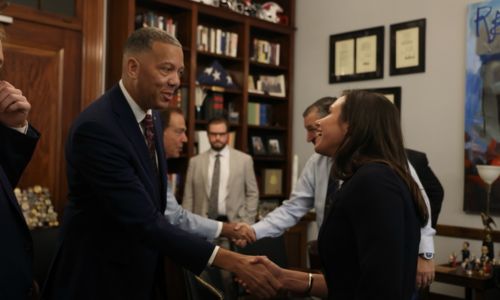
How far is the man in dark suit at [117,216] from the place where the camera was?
1748mm

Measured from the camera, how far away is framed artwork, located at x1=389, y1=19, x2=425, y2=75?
5.07m

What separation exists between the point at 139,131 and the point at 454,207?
3.70 meters

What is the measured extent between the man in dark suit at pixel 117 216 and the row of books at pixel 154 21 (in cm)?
315

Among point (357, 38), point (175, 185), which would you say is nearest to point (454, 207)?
point (357, 38)

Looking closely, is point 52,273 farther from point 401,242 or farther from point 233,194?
point 233,194

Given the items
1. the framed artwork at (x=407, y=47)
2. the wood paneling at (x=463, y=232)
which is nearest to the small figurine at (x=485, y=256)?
the wood paneling at (x=463, y=232)

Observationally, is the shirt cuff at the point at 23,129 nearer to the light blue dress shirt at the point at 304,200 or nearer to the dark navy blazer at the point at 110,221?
the dark navy blazer at the point at 110,221

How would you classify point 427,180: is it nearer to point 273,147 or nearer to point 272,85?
point 273,147

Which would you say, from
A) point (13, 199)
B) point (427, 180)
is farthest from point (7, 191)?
point (427, 180)

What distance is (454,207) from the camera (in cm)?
Result: 481

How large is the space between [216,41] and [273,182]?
64.8 inches

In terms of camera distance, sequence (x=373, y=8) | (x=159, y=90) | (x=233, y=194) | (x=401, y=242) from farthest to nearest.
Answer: (x=373, y=8) < (x=233, y=194) < (x=159, y=90) < (x=401, y=242)

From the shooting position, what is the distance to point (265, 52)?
6043 millimetres

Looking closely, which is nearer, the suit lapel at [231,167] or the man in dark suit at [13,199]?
the man in dark suit at [13,199]
